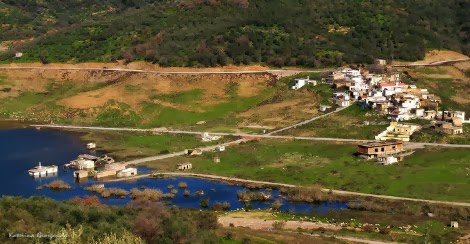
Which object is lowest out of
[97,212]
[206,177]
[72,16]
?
[206,177]

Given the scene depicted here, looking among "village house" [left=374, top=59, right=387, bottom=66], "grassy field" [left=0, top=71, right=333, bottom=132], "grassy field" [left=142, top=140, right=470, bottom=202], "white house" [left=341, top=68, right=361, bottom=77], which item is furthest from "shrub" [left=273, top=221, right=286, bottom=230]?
"village house" [left=374, top=59, right=387, bottom=66]

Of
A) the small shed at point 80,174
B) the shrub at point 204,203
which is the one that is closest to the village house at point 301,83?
the small shed at point 80,174

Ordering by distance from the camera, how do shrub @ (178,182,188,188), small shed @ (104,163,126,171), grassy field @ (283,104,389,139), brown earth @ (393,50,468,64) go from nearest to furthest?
shrub @ (178,182,188,188) → small shed @ (104,163,126,171) → grassy field @ (283,104,389,139) → brown earth @ (393,50,468,64)

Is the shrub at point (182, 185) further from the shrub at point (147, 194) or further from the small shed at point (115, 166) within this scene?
the small shed at point (115, 166)

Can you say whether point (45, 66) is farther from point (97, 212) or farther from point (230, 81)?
point (97, 212)

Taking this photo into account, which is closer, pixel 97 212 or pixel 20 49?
pixel 97 212

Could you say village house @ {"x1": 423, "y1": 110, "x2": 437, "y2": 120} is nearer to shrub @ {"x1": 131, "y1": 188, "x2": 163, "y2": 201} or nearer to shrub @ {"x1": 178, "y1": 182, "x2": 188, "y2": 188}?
shrub @ {"x1": 178, "y1": 182, "x2": 188, "y2": 188}

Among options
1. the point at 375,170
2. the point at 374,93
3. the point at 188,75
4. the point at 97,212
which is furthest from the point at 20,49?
the point at 97,212
